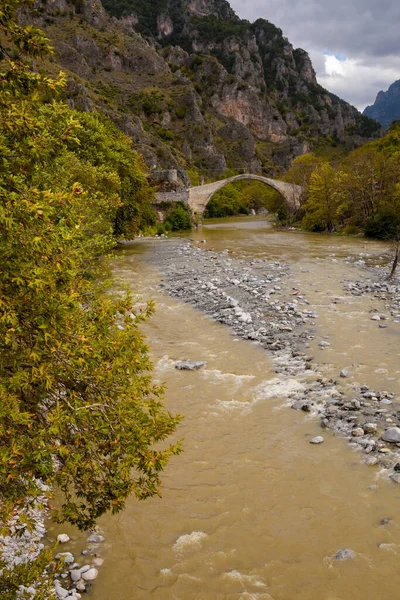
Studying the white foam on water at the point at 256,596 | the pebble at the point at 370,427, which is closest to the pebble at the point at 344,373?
the pebble at the point at 370,427

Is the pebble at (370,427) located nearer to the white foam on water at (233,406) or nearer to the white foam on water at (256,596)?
the white foam on water at (233,406)

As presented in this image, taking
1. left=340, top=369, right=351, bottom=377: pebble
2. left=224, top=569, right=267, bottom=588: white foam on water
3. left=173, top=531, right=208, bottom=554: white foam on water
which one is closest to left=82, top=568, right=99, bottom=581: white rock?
left=173, top=531, right=208, bottom=554: white foam on water

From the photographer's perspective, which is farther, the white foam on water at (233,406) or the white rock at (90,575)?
the white foam on water at (233,406)

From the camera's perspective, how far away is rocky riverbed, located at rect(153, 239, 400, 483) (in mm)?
7809

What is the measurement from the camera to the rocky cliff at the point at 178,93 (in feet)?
375

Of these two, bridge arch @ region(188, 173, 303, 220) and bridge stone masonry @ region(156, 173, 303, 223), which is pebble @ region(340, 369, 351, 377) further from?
bridge arch @ region(188, 173, 303, 220)

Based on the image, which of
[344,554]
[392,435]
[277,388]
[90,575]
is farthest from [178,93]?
[90,575]

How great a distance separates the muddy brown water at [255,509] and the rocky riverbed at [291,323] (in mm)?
389

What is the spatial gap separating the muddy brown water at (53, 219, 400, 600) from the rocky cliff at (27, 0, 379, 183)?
3238 inches

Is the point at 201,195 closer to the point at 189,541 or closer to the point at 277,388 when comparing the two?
the point at 277,388

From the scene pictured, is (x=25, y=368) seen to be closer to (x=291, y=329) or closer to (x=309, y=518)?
(x=309, y=518)

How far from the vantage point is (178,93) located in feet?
446

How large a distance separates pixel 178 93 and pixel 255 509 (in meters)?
147

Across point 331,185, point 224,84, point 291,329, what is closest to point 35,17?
point 224,84
